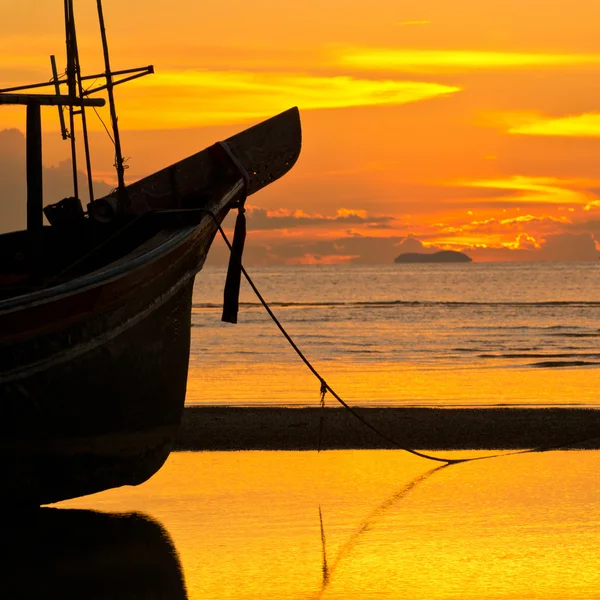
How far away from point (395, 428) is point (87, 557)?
325 inches

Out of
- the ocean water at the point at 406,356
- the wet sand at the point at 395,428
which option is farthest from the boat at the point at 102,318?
the ocean water at the point at 406,356

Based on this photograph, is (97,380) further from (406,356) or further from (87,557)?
(406,356)

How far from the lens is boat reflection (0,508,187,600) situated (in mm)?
8203

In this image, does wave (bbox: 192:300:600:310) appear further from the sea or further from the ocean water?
the sea

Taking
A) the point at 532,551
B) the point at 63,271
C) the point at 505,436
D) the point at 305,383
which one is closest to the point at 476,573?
the point at 532,551

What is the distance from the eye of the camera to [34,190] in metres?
12.0

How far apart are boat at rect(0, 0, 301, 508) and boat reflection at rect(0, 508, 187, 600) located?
386 mm

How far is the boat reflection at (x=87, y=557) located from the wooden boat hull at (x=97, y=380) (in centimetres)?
39

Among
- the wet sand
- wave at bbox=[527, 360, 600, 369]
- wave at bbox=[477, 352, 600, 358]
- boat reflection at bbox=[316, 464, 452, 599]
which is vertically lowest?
wave at bbox=[477, 352, 600, 358]

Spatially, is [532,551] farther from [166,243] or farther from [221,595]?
[166,243]

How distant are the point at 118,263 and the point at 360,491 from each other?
10.8 feet

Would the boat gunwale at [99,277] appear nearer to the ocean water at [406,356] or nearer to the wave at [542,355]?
the ocean water at [406,356]

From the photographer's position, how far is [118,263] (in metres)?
11.0

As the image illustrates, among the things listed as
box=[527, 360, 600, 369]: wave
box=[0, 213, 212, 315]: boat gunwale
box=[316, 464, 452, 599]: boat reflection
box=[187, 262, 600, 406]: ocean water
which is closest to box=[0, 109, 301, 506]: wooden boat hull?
box=[0, 213, 212, 315]: boat gunwale
